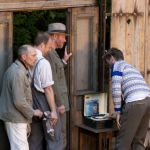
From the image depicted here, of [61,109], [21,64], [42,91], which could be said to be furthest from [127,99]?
[21,64]

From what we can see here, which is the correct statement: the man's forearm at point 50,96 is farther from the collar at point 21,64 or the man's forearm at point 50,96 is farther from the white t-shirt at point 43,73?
the collar at point 21,64

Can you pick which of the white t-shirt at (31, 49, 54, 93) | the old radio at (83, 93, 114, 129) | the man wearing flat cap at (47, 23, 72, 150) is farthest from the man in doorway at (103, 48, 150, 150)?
the white t-shirt at (31, 49, 54, 93)

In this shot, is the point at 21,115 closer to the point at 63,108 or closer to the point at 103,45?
the point at 63,108

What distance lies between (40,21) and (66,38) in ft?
4.37

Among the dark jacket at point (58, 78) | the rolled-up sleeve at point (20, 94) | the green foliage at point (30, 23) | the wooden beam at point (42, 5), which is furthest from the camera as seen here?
the green foliage at point (30, 23)

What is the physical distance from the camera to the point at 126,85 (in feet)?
33.0

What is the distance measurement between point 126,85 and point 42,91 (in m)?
1.19

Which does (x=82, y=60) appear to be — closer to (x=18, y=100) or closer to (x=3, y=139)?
(x=3, y=139)

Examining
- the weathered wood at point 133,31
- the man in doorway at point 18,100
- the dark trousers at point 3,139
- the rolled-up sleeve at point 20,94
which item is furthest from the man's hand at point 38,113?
the weathered wood at point 133,31

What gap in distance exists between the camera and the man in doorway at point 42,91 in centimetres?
968

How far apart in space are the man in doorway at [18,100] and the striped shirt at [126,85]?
4.13 feet

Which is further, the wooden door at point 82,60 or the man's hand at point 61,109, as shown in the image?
the wooden door at point 82,60

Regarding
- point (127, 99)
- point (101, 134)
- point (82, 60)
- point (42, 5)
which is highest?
point (42, 5)

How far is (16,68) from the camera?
937 cm
